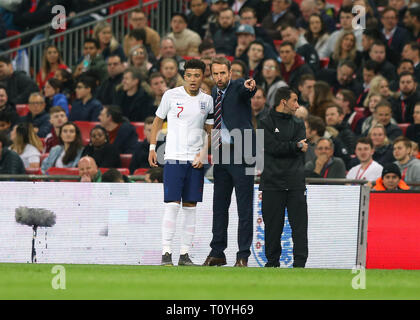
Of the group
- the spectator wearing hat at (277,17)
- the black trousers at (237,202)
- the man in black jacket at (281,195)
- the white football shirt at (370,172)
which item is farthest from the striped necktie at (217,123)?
the spectator wearing hat at (277,17)

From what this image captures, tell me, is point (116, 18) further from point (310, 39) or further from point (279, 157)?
point (279, 157)

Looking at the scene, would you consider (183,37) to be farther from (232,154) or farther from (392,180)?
(232,154)

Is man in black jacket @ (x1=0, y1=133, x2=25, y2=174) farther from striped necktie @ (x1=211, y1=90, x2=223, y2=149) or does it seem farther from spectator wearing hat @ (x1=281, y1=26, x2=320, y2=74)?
spectator wearing hat @ (x1=281, y1=26, x2=320, y2=74)

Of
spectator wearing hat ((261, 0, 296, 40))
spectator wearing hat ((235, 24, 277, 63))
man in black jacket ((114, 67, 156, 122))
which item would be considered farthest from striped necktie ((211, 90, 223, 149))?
spectator wearing hat ((261, 0, 296, 40))

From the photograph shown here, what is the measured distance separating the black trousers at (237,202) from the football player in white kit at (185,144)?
24cm

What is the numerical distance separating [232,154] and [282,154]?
0.63 m

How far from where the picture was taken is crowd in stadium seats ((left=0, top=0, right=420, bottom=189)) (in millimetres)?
15883

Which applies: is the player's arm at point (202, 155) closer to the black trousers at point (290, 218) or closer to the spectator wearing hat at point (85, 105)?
the black trousers at point (290, 218)

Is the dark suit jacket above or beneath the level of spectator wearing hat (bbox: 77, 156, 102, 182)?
above

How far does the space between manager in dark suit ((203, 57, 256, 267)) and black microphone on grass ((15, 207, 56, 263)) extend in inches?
96.7

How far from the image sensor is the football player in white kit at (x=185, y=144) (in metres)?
10.8

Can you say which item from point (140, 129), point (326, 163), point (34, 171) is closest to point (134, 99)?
point (140, 129)

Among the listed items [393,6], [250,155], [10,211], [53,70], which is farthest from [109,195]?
[393,6]

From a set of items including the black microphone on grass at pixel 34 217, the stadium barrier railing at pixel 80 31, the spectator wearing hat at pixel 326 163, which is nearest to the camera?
the black microphone on grass at pixel 34 217
